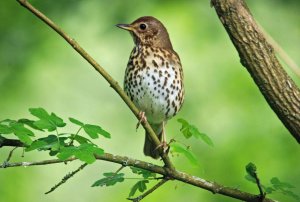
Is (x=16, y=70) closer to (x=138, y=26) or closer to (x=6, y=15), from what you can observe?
(x=6, y=15)

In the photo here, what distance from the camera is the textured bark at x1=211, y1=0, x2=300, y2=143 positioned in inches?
126

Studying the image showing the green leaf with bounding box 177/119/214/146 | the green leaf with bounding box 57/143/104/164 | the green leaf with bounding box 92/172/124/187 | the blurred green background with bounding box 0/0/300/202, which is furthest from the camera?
the blurred green background with bounding box 0/0/300/202

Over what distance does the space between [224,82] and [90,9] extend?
4.81ft

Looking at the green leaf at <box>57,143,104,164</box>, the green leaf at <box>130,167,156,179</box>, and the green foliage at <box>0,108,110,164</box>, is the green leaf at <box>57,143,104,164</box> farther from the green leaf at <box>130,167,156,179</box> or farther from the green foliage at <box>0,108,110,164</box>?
the green leaf at <box>130,167,156,179</box>

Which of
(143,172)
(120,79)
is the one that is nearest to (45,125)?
(143,172)

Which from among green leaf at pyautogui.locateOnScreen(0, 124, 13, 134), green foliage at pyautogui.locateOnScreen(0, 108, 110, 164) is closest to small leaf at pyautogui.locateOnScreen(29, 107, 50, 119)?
green foliage at pyautogui.locateOnScreen(0, 108, 110, 164)

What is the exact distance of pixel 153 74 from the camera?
479 cm

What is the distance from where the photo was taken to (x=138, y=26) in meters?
5.00

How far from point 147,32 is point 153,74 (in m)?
0.41

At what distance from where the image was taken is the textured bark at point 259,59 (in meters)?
3.21

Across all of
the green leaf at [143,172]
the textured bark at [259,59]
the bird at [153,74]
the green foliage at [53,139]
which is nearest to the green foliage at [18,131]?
the green foliage at [53,139]

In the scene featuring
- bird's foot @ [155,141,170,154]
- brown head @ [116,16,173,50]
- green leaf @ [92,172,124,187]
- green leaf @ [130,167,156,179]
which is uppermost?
brown head @ [116,16,173,50]

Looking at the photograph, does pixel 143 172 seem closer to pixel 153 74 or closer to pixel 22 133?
pixel 22 133

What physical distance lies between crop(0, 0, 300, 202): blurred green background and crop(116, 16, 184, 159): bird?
888 mm
